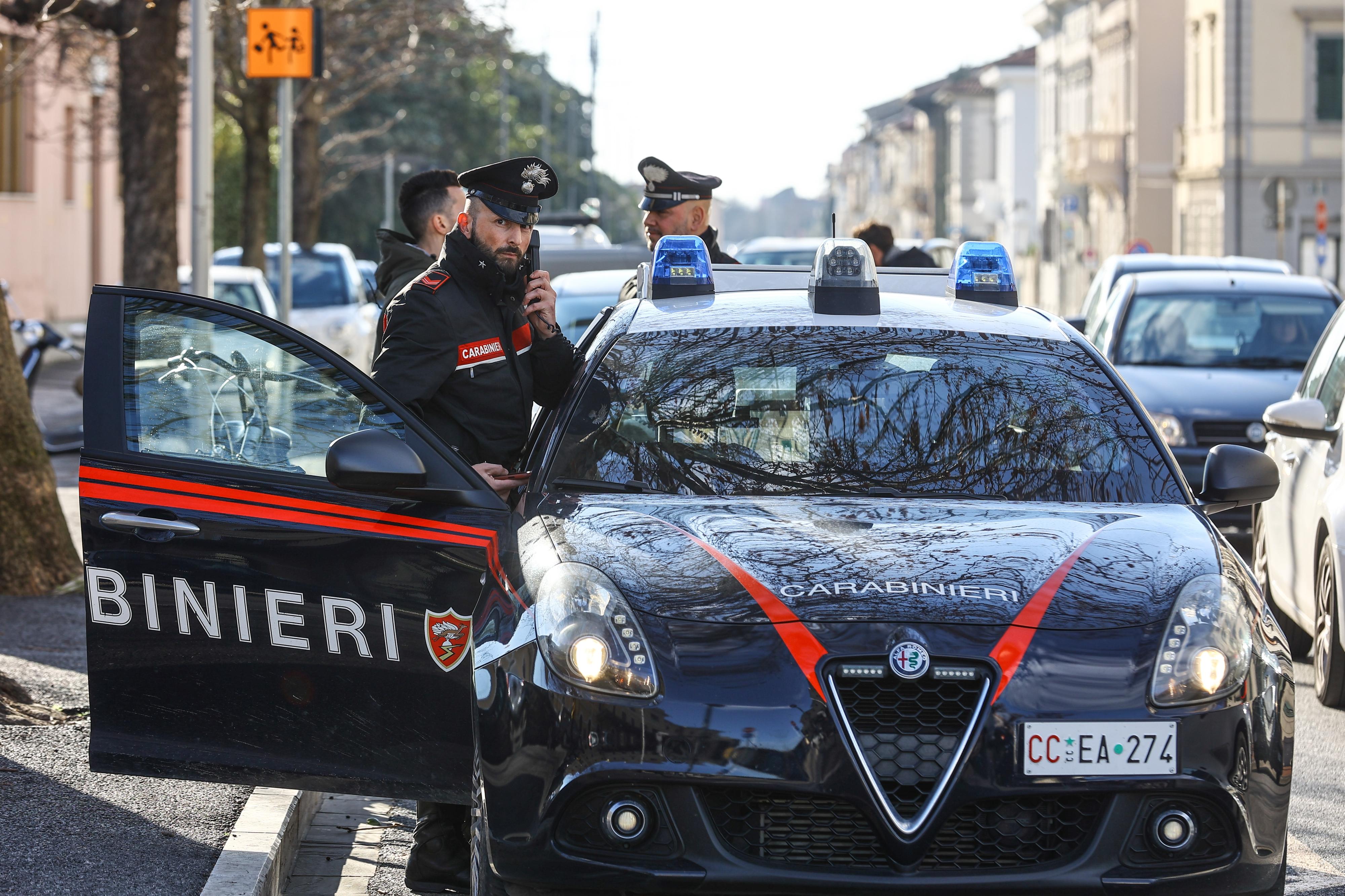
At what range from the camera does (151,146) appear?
48.7 feet

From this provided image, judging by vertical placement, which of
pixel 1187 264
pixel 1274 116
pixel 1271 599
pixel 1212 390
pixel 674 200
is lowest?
pixel 1271 599

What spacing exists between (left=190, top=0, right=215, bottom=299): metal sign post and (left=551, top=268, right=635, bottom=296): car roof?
206 centimetres

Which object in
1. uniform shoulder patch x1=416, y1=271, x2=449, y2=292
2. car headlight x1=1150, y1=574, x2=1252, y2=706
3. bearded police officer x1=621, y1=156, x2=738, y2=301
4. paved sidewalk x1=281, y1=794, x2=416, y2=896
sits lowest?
paved sidewalk x1=281, y1=794, x2=416, y2=896

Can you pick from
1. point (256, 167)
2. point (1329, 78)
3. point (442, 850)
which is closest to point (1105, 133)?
point (1329, 78)

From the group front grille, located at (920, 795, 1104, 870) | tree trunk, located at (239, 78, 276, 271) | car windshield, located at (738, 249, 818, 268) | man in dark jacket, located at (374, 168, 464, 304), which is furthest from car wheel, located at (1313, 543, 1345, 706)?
tree trunk, located at (239, 78, 276, 271)

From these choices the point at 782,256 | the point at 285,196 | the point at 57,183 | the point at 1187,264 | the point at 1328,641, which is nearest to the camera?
the point at 1328,641

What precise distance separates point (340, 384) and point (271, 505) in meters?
0.37

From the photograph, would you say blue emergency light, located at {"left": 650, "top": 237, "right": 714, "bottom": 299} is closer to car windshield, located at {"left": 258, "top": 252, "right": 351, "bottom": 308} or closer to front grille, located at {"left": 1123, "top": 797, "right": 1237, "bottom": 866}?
front grille, located at {"left": 1123, "top": 797, "right": 1237, "bottom": 866}

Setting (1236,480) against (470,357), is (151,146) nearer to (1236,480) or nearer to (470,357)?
(470,357)

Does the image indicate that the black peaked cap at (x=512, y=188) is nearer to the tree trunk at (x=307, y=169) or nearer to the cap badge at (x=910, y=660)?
the cap badge at (x=910, y=660)

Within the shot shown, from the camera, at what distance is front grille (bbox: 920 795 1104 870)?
3.77 m

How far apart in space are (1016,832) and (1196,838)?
355 mm

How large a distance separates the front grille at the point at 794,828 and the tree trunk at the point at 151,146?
10.8 metres

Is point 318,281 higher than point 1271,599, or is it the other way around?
point 318,281
